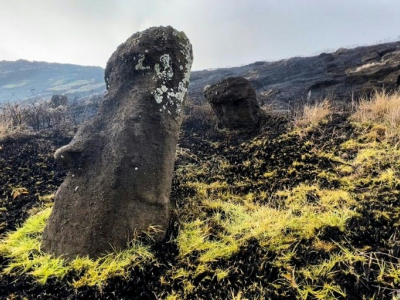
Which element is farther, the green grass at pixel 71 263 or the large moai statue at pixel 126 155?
the large moai statue at pixel 126 155

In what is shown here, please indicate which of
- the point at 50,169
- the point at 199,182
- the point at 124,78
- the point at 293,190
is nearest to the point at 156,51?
the point at 124,78

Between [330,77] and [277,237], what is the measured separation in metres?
9.57

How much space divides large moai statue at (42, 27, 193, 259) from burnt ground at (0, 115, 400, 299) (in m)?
0.32

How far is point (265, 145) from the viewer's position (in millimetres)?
5328

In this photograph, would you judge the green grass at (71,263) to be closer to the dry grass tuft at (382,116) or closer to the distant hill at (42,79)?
the dry grass tuft at (382,116)

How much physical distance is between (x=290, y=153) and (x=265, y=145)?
0.63 metres

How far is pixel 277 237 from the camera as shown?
259 cm

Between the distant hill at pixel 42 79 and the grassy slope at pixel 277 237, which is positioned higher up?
the distant hill at pixel 42 79

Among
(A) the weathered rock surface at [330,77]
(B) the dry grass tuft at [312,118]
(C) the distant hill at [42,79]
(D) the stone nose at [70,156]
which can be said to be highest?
(C) the distant hill at [42,79]

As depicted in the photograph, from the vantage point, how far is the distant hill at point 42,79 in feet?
102

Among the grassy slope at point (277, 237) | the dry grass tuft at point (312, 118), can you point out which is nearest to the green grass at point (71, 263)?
the grassy slope at point (277, 237)

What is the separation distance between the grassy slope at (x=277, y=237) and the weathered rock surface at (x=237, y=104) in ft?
7.00

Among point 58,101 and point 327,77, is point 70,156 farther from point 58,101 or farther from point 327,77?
point 58,101

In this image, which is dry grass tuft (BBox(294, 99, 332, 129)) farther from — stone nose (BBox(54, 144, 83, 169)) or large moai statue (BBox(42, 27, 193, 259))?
stone nose (BBox(54, 144, 83, 169))
